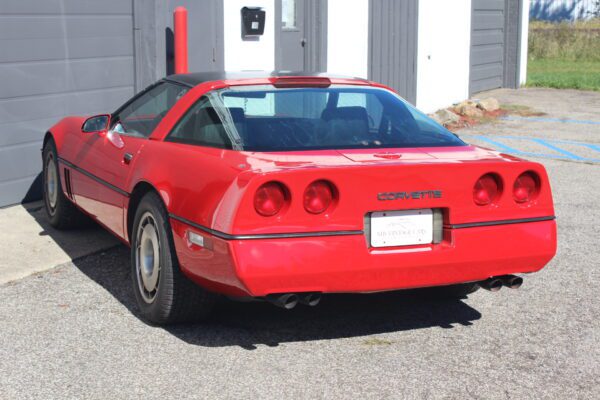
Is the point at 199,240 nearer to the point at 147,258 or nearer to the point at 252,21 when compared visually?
the point at 147,258

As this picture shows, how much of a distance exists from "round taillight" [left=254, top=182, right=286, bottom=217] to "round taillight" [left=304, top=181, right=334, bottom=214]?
12 cm

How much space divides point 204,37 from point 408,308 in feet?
19.9

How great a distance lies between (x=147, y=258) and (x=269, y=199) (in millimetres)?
1117

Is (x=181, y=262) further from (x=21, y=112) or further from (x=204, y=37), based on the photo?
(x=204, y=37)

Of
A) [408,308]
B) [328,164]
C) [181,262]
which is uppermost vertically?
[328,164]

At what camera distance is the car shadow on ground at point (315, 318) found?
528 centimetres

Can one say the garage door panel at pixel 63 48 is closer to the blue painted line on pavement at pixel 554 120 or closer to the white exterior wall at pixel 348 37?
the white exterior wall at pixel 348 37

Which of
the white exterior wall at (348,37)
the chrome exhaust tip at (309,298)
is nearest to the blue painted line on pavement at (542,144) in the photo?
the white exterior wall at (348,37)

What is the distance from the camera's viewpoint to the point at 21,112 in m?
8.68

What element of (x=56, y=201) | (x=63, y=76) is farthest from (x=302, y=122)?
(x=63, y=76)

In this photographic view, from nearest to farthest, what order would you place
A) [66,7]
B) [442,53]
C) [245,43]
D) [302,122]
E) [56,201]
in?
[302,122]
[56,201]
[66,7]
[245,43]
[442,53]

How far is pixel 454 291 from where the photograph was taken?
19.5 feet

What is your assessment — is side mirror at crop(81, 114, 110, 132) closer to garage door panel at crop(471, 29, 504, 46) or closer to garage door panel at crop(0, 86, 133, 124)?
garage door panel at crop(0, 86, 133, 124)

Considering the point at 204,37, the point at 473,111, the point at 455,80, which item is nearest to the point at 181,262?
the point at 204,37
